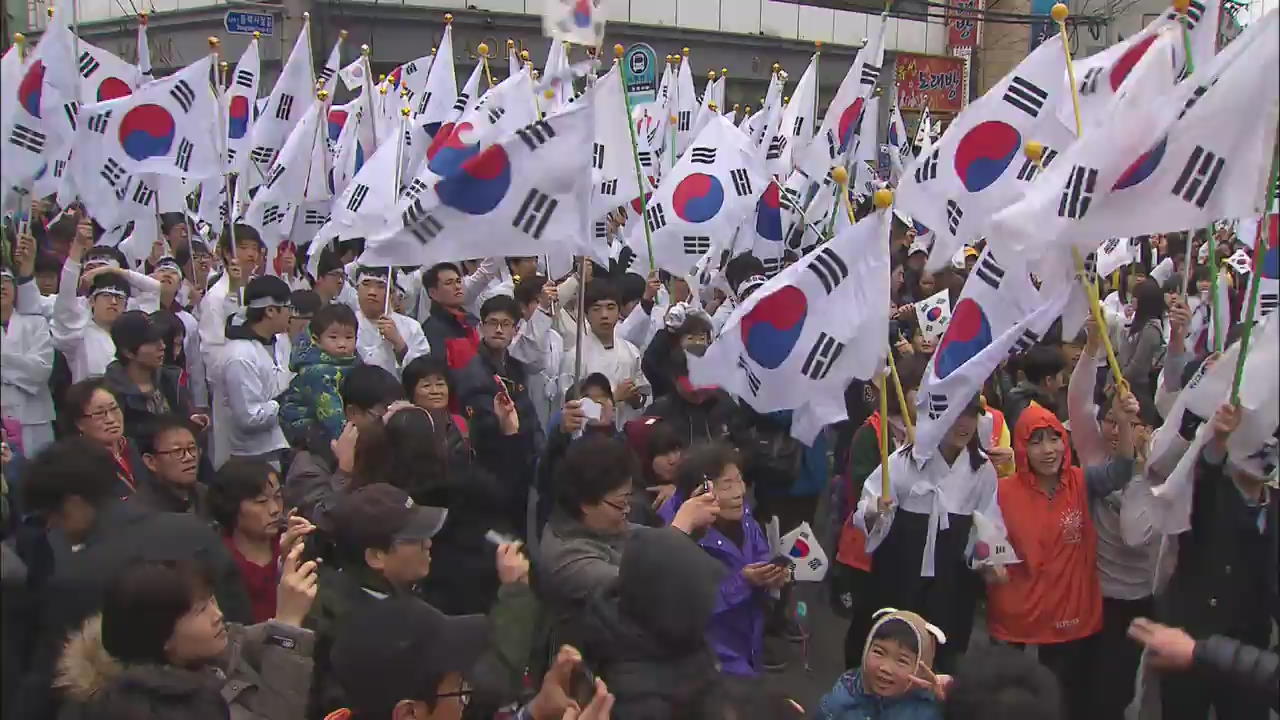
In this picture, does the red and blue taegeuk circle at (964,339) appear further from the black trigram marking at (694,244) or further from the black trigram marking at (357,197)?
the black trigram marking at (357,197)

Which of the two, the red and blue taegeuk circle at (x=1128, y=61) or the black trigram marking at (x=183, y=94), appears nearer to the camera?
the red and blue taegeuk circle at (x=1128, y=61)

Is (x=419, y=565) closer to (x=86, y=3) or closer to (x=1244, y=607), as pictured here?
(x=1244, y=607)

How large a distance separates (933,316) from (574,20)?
317 centimetres

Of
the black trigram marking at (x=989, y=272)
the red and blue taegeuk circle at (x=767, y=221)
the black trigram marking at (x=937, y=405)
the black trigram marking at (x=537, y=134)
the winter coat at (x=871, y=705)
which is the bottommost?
the winter coat at (x=871, y=705)

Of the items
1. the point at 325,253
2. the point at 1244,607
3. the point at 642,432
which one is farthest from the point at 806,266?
the point at 325,253

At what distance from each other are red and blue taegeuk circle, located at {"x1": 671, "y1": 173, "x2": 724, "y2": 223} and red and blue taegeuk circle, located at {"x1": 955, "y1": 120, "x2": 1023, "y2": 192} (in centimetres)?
257

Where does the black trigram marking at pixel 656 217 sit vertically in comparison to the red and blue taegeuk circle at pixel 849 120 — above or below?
below

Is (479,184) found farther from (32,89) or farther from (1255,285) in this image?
(32,89)

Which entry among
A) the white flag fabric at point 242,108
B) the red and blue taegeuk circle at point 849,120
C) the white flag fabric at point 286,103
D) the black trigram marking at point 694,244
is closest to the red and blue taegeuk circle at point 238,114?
the white flag fabric at point 242,108

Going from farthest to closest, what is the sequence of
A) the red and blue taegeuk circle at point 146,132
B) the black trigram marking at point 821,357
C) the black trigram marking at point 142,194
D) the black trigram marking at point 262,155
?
the black trigram marking at point 262,155
the black trigram marking at point 142,194
the red and blue taegeuk circle at point 146,132
the black trigram marking at point 821,357

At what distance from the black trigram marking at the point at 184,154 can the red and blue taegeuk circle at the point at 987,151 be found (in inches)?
199

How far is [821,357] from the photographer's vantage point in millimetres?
4641

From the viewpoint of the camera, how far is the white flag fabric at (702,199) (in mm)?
7887

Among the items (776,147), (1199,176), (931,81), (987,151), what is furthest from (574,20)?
(931,81)
